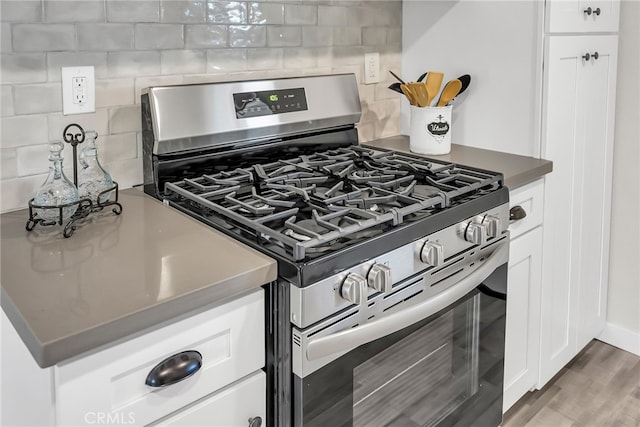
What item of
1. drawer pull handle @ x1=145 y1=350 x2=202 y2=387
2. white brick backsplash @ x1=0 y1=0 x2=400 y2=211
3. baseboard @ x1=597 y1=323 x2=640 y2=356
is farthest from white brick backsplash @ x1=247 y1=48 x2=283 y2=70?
baseboard @ x1=597 y1=323 x2=640 y2=356

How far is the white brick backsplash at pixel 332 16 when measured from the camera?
193 centimetres

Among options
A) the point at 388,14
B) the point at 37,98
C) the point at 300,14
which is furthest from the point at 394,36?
the point at 37,98

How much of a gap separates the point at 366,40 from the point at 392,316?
47.9 inches

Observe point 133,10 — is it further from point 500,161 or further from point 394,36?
point 500,161

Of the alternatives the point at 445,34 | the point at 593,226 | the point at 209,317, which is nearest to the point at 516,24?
the point at 445,34

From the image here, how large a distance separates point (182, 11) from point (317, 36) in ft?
1.68

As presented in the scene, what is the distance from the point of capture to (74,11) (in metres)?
1.39

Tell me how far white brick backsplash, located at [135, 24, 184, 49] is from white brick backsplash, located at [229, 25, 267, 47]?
0.17 metres

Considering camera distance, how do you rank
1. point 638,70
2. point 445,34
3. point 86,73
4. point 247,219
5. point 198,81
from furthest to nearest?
point 638,70, point 445,34, point 198,81, point 86,73, point 247,219

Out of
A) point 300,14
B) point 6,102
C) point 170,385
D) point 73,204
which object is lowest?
point 170,385

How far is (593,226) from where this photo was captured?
7.46 feet

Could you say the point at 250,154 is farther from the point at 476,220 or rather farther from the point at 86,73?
the point at 476,220

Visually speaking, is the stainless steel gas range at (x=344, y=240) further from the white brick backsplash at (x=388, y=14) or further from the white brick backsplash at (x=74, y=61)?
the white brick backsplash at (x=388, y=14)

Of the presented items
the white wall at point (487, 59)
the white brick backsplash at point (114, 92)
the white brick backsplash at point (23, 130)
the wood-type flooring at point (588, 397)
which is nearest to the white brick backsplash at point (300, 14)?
the white wall at point (487, 59)
